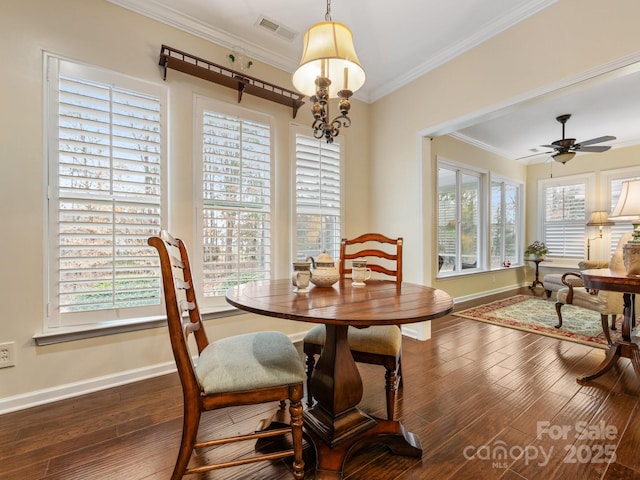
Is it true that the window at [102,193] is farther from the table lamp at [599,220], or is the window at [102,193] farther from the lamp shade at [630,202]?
the table lamp at [599,220]

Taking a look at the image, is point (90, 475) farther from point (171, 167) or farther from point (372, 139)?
point (372, 139)

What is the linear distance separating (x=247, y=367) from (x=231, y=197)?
66.6 inches

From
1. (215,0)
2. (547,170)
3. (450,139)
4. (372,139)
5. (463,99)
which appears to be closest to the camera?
(215,0)

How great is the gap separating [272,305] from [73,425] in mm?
1511

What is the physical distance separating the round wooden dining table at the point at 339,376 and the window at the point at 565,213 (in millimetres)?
5876

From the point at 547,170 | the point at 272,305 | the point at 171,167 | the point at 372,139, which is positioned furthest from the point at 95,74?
the point at 547,170

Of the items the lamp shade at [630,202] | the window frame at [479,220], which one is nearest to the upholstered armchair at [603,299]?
the lamp shade at [630,202]

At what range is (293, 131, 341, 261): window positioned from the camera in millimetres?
3014

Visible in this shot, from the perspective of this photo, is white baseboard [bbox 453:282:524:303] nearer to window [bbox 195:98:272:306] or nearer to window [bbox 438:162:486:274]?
window [bbox 438:162:486:274]

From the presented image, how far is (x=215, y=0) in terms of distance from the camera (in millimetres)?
2184

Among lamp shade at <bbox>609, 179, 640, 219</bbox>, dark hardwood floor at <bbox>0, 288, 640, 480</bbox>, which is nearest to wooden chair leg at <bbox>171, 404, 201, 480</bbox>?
dark hardwood floor at <bbox>0, 288, 640, 480</bbox>

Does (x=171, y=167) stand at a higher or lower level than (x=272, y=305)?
higher

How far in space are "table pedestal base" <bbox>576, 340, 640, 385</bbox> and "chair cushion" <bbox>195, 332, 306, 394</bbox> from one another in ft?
7.36

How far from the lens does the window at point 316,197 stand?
3014mm
